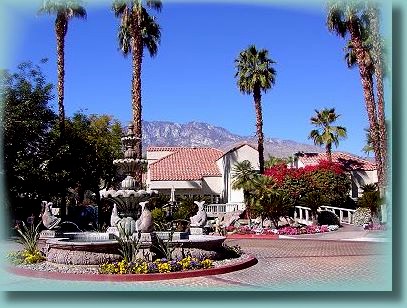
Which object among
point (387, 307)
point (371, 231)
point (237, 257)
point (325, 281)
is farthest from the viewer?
point (371, 231)

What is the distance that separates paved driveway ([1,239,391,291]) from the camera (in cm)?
970

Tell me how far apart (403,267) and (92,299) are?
481cm

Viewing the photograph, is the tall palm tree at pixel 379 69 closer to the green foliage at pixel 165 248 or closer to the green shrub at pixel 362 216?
the green shrub at pixel 362 216

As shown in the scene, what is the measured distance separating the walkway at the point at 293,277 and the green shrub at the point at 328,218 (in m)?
12.6

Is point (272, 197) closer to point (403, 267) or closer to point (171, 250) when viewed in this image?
point (171, 250)

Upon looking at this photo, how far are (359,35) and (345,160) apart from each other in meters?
17.9

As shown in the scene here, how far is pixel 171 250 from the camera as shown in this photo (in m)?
12.1

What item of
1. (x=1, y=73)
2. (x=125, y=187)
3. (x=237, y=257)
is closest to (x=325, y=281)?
(x=237, y=257)

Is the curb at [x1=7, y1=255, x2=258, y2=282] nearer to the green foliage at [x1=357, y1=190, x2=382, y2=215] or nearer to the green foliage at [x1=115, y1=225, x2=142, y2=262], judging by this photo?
the green foliage at [x1=115, y1=225, x2=142, y2=262]

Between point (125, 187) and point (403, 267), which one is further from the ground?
point (125, 187)

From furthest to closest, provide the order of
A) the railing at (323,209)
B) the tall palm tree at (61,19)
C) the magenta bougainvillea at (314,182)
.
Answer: the magenta bougainvillea at (314,182)
the railing at (323,209)
the tall palm tree at (61,19)

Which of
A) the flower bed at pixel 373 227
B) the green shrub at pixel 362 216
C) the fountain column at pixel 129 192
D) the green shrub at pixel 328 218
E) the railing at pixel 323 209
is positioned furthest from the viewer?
the railing at pixel 323 209

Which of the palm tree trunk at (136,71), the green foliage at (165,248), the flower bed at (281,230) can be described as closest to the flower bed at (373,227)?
the flower bed at (281,230)

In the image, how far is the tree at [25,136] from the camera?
22.2 m
